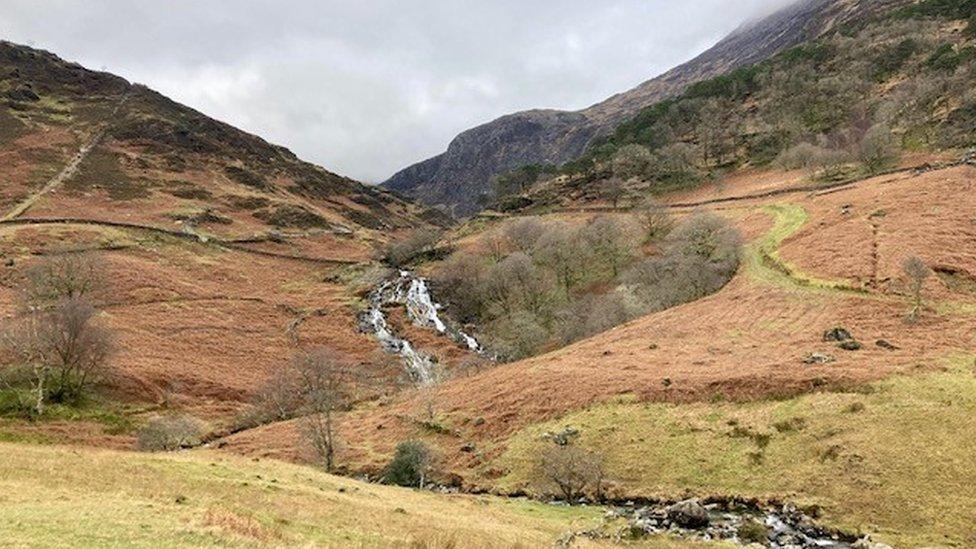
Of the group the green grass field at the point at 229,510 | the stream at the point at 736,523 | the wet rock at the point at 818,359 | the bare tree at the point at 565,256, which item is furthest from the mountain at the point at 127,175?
the stream at the point at 736,523

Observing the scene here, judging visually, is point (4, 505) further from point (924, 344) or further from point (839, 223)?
point (839, 223)

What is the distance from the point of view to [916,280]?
53281 mm

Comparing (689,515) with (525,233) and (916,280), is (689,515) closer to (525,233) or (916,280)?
A: (916,280)

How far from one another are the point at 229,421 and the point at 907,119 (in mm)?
133624

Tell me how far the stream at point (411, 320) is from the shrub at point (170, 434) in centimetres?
2664

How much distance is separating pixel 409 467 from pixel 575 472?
12.4 m

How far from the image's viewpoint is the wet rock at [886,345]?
152 feet

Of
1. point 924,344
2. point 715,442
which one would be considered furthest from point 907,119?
point 715,442

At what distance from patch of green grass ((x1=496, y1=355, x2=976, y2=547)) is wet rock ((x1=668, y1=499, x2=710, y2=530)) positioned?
2.97 meters

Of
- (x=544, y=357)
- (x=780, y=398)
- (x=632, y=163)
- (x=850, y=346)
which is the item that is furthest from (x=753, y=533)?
(x=632, y=163)

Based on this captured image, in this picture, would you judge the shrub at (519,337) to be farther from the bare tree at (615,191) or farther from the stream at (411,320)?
the bare tree at (615,191)

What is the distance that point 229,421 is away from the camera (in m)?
67.2

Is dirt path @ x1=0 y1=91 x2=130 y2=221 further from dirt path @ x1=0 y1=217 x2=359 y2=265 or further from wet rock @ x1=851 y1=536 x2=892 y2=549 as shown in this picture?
wet rock @ x1=851 y1=536 x2=892 y2=549

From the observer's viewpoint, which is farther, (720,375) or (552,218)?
(552,218)
